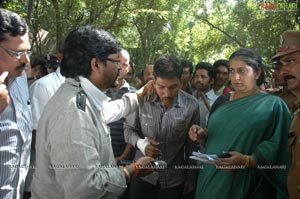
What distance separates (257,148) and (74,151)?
1.40 metres

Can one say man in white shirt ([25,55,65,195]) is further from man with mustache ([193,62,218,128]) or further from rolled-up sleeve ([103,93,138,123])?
man with mustache ([193,62,218,128])

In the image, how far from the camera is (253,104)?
2596 millimetres

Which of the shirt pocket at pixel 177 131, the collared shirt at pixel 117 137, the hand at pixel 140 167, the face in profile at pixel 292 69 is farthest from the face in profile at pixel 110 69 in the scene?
the collared shirt at pixel 117 137

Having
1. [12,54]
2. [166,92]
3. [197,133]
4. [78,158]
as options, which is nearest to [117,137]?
[166,92]

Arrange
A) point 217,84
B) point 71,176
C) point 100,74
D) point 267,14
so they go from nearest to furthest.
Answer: point 71,176
point 100,74
point 217,84
point 267,14

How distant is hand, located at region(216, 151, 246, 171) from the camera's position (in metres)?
2.35

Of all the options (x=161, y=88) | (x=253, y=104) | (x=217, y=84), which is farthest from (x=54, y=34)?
(x=253, y=104)

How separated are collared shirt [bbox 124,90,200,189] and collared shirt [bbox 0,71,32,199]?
1.12 metres

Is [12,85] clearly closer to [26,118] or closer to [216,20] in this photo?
[26,118]

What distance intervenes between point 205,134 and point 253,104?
0.47 meters

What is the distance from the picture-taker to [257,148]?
2432 millimetres

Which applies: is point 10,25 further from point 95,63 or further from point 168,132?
point 168,132

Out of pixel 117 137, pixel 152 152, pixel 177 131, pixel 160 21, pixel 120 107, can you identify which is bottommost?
pixel 117 137

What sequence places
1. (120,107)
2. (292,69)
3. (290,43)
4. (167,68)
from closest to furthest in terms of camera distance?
(292,69), (290,43), (120,107), (167,68)
